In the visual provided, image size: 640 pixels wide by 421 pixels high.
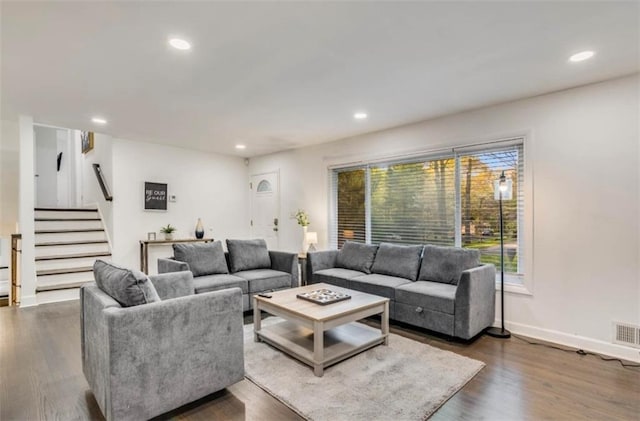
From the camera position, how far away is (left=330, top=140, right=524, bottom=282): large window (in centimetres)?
357

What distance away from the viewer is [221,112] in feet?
12.8

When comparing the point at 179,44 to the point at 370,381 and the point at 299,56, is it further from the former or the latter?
the point at 370,381

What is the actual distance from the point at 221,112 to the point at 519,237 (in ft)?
12.2

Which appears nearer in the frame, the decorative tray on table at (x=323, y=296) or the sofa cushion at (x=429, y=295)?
the decorative tray on table at (x=323, y=296)

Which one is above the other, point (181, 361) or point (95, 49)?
point (95, 49)

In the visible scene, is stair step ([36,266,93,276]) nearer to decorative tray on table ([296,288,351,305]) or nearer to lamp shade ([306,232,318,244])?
lamp shade ([306,232,318,244])

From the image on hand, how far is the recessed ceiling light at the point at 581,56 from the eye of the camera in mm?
2461

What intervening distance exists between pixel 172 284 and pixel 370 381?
1948 millimetres

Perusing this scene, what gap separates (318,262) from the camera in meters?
4.53

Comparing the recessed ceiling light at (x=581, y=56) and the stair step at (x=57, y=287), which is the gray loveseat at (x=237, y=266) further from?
the recessed ceiling light at (x=581, y=56)

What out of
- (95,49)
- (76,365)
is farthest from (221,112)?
(76,365)

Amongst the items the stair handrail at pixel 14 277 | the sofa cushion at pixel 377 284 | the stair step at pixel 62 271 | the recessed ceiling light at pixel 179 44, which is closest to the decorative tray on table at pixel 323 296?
the sofa cushion at pixel 377 284

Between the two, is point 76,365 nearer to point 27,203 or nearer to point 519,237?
point 27,203

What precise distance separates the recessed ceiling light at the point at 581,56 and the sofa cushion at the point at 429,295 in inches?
87.4
